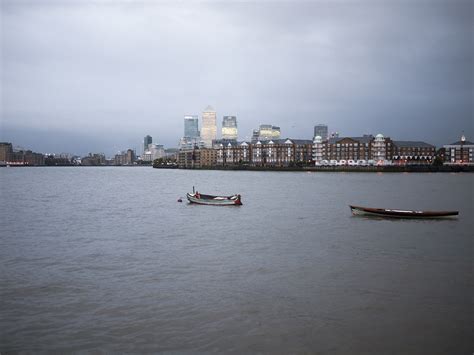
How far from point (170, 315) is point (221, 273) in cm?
507

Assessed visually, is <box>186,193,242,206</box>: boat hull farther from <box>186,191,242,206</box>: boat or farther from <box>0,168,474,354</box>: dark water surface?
<box>0,168,474,354</box>: dark water surface

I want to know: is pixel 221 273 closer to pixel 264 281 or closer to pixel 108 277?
pixel 264 281

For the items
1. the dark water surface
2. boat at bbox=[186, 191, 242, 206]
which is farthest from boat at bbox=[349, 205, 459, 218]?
boat at bbox=[186, 191, 242, 206]

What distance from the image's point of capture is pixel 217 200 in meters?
49.1

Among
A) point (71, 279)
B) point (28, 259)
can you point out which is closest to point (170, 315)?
point (71, 279)

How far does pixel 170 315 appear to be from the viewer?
46.3ft

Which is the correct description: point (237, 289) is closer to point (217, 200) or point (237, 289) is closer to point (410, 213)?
point (410, 213)

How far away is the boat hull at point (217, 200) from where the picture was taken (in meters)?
48.4

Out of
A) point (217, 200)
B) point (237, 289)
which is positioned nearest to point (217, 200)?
point (217, 200)

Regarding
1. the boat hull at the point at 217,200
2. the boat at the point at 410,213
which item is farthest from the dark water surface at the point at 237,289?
the boat hull at the point at 217,200

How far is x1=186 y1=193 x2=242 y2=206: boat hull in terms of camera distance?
48.4m

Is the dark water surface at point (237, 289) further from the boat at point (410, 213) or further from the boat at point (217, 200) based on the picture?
the boat at point (217, 200)

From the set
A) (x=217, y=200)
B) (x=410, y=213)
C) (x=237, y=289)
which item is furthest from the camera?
(x=217, y=200)

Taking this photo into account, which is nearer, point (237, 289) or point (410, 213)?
point (237, 289)
